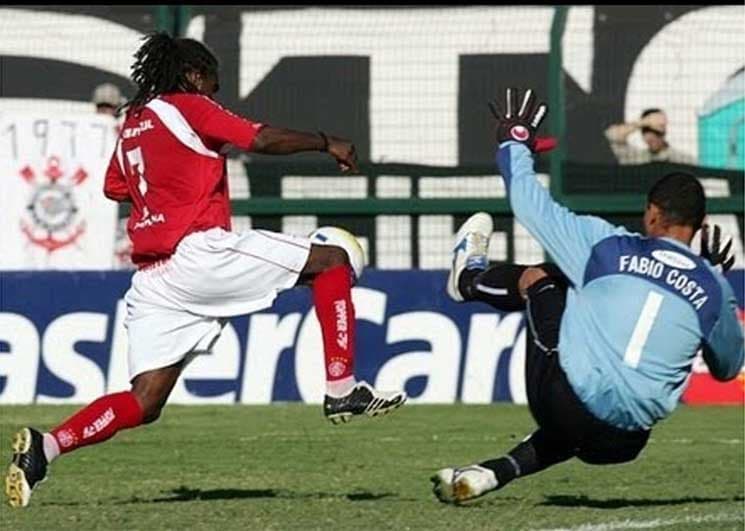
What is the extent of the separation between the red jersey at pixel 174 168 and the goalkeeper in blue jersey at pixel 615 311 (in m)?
1.93

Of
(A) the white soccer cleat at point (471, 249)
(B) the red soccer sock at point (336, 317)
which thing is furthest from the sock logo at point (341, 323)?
(A) the white soccer cleat at point (471, 249)

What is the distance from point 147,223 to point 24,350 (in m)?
7.39

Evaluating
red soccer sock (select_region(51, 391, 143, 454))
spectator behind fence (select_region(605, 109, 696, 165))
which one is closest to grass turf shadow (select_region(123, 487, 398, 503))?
red soccer sock (select_region(51, 391, 143, 454))

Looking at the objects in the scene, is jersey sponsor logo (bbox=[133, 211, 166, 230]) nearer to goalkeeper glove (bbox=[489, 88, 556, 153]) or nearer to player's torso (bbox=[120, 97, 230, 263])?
player's torso (bbox=[120, 97, 230, 263])

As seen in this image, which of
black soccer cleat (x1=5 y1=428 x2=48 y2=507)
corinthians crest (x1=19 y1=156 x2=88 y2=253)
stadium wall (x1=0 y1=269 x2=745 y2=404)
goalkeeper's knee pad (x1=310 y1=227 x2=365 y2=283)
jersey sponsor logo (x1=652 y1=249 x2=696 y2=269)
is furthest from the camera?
corinthians crest (x1=19 y1=156 x2=88 y2=253)

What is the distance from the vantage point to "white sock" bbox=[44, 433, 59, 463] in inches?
426

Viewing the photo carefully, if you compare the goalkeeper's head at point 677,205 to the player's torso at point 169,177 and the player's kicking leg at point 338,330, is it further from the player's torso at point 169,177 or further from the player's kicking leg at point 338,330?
the player's torso at point 169,177

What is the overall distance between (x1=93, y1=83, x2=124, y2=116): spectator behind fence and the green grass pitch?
9.80ft

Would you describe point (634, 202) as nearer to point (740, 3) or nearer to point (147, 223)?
point (740, 3)

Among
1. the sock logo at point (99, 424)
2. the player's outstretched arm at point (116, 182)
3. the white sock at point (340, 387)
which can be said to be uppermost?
the player's outstretched arm at point (116, 182)

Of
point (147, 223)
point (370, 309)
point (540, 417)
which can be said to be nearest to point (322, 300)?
point (147, 223)

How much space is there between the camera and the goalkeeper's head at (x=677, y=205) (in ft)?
30.7

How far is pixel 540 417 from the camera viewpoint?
9.85 m

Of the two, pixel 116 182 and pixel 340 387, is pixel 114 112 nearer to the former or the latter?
pixel 116 182
